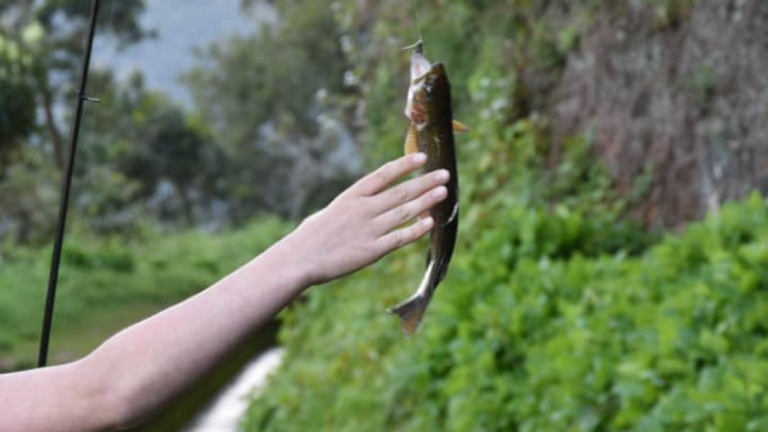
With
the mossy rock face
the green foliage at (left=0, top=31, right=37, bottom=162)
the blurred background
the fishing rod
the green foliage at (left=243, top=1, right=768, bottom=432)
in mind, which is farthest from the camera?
the green foliage at (left=0, top=31, right=37, bottom=162)

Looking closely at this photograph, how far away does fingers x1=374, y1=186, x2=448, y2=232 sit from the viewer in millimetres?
1084

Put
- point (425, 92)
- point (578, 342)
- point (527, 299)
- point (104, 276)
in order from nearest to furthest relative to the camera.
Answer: point (425, 92) → point (578, 342) → point (527, 299) → point (104, 276)

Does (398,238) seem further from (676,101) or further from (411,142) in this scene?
(676,101)

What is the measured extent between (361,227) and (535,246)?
390 centimetres

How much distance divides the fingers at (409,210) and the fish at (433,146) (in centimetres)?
1

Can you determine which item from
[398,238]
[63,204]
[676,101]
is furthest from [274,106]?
[398,238]

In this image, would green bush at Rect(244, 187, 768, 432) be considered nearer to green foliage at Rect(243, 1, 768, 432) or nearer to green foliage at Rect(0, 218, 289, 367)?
green foliage at Rect(243, 1, 768, 432)

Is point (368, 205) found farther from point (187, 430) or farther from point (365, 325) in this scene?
point (187, 430)

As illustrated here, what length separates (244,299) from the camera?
3.58 ft

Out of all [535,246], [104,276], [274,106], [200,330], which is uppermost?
[274,106]

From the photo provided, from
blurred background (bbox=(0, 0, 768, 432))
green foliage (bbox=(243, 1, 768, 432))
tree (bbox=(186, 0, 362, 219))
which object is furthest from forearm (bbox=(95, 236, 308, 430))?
tree (bbox=(186, 0, 362, 219))

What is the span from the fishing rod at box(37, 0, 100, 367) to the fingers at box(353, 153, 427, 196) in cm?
34

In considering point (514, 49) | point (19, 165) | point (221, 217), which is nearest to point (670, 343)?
point (514, 49)

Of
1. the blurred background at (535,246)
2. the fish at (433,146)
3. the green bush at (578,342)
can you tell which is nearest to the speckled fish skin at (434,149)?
the fish at (433,146)
